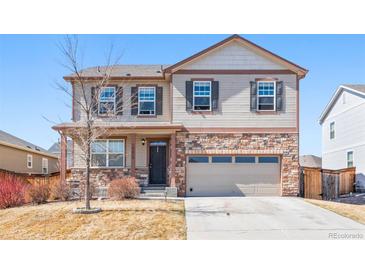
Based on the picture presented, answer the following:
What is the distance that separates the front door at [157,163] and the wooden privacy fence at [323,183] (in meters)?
6.44

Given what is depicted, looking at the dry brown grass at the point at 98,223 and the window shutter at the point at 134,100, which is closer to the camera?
the dry brown grass at the point at 98,223

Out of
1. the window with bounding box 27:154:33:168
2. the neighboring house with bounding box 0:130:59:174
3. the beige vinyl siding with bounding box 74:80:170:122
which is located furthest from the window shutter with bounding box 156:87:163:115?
the window with bounding box 27:154:33:168

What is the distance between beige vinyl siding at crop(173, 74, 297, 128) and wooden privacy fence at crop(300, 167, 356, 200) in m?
2.72

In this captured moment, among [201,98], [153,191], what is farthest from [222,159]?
[153,191]

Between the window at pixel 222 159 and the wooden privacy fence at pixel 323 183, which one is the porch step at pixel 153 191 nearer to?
the window at pixel 222 159

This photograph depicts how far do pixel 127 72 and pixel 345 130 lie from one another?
1401 cm

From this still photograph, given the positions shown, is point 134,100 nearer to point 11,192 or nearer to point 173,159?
point 173,159

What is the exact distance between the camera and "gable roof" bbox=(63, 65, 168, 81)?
1728cm

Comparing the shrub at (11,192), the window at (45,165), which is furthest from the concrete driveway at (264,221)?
the window at (45,165)

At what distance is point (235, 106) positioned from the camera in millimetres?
16656

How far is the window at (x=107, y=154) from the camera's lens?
1716 cm
